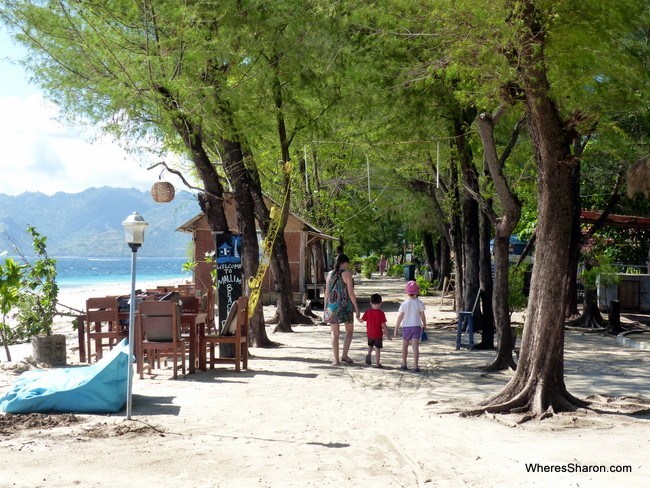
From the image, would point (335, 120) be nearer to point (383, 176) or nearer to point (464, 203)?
point (464, 203)

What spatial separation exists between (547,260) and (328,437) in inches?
124

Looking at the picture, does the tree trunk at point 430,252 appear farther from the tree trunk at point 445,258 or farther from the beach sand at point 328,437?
the beach sand at point 328,437

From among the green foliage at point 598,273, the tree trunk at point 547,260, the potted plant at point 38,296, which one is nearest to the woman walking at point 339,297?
A: the tree trunk at point 547,260

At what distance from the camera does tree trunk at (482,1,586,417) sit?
365 inches

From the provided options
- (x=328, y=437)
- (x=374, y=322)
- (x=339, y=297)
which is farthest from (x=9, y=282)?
(x=328, y=437)

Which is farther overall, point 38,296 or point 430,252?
point 430,252

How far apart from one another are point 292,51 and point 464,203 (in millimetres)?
5655

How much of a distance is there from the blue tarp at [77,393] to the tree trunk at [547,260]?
3936mm

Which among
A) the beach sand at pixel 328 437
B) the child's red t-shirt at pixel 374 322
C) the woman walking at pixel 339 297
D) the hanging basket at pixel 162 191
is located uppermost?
the hanging basket at pixel 162 191

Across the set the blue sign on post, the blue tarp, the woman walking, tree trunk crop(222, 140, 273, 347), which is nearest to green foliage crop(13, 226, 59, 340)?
the blue sign on post

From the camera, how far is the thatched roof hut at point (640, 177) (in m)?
15.9

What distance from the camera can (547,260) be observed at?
9.43 metres

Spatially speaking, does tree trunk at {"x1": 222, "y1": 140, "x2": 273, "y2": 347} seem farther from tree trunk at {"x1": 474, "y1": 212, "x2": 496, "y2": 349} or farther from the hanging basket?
tree trunk at {"x1": 474, "y1": 212, "x2": 496, "y2": 349}

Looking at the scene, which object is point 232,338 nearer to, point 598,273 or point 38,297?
point 38,297
